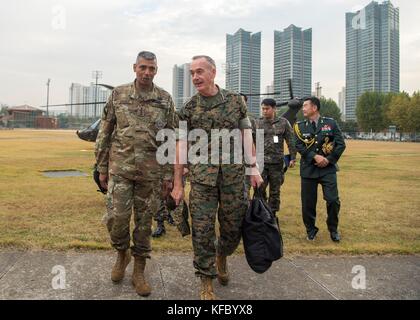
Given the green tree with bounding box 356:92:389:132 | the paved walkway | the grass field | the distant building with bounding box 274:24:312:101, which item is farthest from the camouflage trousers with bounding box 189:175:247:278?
the green tree with bounding box 356:92:389:132

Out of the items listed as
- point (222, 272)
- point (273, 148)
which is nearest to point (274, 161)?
point (273, 148)

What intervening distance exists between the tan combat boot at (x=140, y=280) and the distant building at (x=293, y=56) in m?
47.7

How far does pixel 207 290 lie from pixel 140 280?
2.05 feet

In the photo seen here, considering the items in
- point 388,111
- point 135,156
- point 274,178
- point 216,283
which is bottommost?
point 216,283

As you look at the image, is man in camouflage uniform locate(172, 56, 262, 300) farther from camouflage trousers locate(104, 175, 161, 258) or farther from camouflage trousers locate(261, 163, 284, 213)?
camouflage trousers locate(261, 163, 284, 213)

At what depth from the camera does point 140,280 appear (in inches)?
134

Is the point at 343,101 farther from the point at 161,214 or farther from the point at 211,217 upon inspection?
the point at 211,217

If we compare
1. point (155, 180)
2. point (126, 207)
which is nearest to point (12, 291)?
point (126, 207)

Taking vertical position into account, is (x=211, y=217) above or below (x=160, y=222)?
above

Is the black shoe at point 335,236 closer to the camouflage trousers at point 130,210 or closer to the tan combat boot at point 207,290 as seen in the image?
the tan combat boot at point 207,290

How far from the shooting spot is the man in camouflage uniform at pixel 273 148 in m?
6.22

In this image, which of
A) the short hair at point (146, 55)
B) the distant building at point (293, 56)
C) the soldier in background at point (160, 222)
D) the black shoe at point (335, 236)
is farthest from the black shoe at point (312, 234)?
the distant building at point (293, 56)

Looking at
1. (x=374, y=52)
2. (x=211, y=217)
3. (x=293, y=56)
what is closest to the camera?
(x=211, y=217)

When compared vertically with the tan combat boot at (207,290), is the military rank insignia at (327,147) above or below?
above
